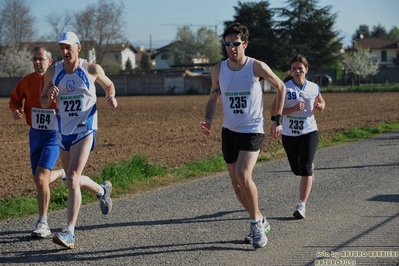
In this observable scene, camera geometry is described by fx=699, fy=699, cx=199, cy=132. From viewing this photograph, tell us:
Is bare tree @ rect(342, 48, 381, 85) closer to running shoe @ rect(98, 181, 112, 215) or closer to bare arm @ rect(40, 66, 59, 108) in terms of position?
running shoe @ rect(98, 181, 112, 215)

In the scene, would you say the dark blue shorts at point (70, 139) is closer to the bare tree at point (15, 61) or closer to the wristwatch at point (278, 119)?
the wristwatch at point (278, 119)

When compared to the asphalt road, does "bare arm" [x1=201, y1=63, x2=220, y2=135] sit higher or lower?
higher

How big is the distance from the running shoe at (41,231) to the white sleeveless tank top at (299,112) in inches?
125

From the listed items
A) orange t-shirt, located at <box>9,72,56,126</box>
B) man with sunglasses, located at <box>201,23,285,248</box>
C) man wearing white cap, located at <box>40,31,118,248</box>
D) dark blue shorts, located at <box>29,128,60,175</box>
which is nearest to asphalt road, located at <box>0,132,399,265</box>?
man with sunglasses, located at <box>201,23,285,248</box>

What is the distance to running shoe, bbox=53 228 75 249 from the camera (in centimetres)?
676

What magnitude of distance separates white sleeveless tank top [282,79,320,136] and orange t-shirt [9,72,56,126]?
2.91 metres

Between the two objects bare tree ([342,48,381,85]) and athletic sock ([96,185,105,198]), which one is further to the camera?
bare tree ([342,48,381,85])

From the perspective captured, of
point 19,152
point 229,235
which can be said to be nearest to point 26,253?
point 229,235

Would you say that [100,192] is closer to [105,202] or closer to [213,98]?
[105,202]

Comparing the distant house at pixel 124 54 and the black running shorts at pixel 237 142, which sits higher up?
the distant house at pixel 124 54

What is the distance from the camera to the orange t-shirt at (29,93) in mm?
7934

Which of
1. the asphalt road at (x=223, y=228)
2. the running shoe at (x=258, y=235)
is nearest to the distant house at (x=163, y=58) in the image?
the asphalt road at (x=223, y=228)

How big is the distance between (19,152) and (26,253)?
10184 mm

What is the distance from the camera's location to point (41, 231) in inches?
296
